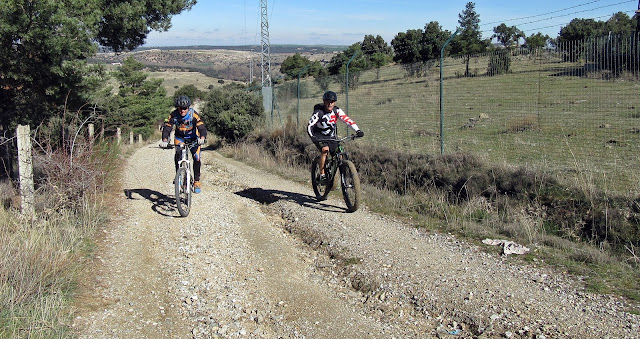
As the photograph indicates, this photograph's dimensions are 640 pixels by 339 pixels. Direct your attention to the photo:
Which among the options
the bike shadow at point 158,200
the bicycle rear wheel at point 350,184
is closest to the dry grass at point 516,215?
the bicycle rear wheel at point 350,184

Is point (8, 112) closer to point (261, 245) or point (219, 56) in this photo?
point (261, 245)

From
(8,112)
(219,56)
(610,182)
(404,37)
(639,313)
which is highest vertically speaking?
(219,56)

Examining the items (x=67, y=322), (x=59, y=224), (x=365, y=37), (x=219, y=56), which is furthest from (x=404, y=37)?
(x=219, y=56)

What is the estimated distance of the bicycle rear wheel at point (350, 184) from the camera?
8312mm

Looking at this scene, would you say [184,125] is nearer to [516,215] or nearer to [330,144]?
[330,144]

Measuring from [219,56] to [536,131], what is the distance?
411 ft

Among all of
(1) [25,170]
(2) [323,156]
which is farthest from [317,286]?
(1) [25,170]

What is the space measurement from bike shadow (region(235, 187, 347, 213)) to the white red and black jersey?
120cm

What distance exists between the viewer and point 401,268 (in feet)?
19.6

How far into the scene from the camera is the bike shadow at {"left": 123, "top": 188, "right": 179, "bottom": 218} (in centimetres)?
866

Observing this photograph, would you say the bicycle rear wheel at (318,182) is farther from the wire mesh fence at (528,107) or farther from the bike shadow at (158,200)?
the wire mesh fence at (528,107)

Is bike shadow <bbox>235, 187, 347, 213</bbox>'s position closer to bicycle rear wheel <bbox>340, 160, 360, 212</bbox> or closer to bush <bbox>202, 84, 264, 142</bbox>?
bicycle rear wheel <bbox>340, 160, 360, 212</bbox>

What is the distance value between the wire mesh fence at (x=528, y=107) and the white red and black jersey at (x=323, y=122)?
257 cm

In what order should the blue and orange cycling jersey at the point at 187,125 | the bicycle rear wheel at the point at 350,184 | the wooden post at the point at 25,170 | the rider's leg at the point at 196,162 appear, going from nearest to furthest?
1. the wooden post at the point at 25,170
2. the bicycle rear wheel at the point at 350,184
3. the blue and orange cycling jersey at the point at 187,125
4. the rider's leg at the point at 196,162
